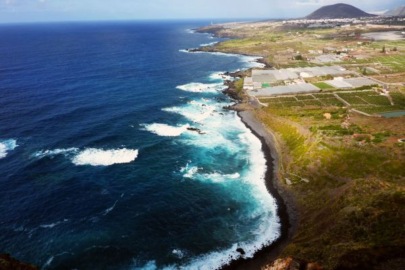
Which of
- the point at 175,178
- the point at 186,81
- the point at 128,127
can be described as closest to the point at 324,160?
the point at 175,178

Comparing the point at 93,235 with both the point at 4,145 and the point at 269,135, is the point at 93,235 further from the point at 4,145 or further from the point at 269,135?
the point at 269,135

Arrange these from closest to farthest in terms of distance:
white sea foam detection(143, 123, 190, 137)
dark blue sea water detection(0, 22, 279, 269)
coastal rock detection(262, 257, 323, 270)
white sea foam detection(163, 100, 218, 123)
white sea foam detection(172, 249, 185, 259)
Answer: coastal rock detection(262, 257, 323, 270)
white sea foam detection(172, 249, 185, 259)
dark blue sea water detection(0, 22, 279, 269)
white sea foam detection(143, 123, 190, 137)
white sea foam detection(163, 100, 218, 123)

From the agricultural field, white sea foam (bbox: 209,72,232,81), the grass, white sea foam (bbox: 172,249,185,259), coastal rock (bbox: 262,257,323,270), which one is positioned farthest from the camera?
white sea foam (bbox: 209,72,232,81)

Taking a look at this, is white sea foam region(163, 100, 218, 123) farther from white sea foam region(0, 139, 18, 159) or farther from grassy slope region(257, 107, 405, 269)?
white sea foam region(0, 139, 18, 159)

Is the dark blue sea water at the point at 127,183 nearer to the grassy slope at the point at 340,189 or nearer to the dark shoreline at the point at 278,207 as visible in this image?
the dark shoreline at the point at 278,207

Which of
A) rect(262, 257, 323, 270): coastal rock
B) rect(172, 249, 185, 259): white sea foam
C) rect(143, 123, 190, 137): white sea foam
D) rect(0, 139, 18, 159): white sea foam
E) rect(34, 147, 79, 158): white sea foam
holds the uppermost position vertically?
rect(262, 257, 323, 270): coastal rock

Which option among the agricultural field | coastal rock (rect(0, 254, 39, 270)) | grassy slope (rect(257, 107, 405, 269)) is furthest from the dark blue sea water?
the agricultural field

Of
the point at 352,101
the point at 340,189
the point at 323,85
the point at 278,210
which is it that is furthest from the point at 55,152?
the point at 323,85

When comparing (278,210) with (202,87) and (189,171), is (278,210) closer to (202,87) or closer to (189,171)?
(189,171)
